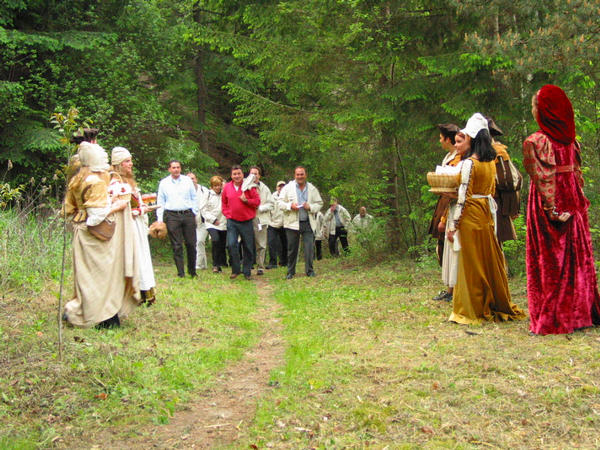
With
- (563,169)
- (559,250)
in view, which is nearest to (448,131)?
(563,169)

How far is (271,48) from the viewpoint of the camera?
46.0ft

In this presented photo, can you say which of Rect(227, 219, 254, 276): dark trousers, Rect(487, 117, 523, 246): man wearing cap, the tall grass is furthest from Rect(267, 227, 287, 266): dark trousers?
Rect(487, 117, 523, 246): man wearing cap

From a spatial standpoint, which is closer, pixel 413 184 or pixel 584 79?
pixel 584 79

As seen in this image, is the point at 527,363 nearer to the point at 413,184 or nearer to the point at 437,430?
the point at 437,430

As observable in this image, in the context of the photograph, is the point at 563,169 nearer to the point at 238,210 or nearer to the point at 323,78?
the point at 238,210

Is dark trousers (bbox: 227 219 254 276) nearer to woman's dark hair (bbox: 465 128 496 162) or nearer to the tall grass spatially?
the tall grass

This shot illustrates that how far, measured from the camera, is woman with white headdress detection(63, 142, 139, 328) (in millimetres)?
7180

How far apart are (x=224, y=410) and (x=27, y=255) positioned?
592 cm

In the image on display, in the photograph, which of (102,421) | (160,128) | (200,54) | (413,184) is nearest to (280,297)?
(413,184)

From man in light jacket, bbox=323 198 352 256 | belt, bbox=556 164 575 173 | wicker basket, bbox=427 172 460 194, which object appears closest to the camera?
belt, bbox=556 164 575 173

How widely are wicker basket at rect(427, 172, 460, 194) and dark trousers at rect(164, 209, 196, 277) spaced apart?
6084 millimetres

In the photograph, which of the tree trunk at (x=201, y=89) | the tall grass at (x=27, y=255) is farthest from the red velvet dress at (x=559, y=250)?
the tree trunk at (x=201, y=89)

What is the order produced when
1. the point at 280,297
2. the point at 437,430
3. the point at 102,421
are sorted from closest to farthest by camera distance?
1. the point at 437,430
2. the point at 102,421
3. the point at 280,297

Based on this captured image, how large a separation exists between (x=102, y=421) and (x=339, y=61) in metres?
10.4
